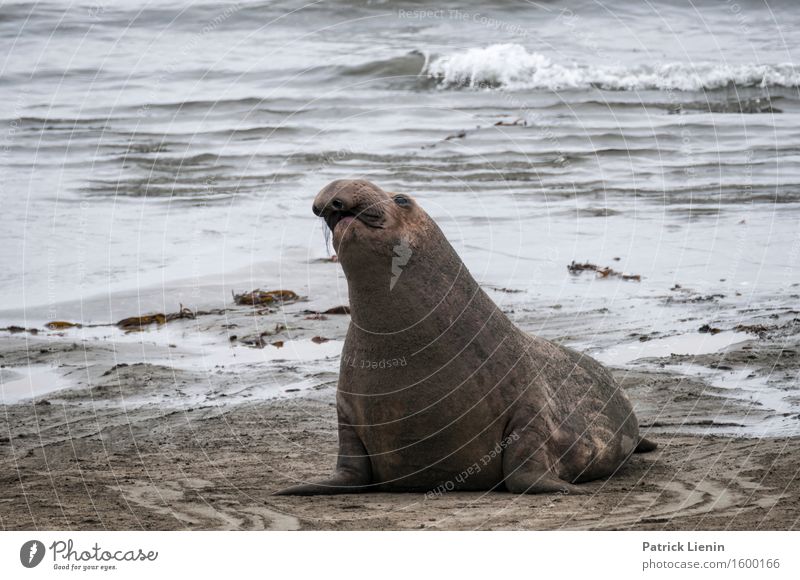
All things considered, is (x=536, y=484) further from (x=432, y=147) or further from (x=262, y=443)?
(x=432, y=147)

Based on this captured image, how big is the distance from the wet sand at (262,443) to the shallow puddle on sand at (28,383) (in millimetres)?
53

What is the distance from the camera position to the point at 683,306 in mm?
13508

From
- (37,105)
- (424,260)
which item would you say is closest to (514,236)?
(424,260)

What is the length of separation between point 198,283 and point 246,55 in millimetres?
16758

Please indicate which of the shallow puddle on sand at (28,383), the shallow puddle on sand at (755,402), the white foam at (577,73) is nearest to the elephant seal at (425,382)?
the shallow puddle on sand at (755,402)

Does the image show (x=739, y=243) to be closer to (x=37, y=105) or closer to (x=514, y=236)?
(x=514, y=236)

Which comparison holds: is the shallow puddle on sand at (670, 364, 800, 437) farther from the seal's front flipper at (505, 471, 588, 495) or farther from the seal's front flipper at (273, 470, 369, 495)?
the seal's front flipper at (273, 470, 369, 495)

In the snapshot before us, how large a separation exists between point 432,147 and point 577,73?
7.20m

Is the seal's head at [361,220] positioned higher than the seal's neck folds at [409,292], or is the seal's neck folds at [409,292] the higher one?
the seal's head at [361,220]

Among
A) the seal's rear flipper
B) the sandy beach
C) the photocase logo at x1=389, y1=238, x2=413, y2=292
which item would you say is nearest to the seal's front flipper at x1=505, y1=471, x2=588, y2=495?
the sandy beach

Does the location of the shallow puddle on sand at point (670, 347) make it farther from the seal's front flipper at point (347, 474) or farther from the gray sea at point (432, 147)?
the seal's front flipper at point (347, 474)
